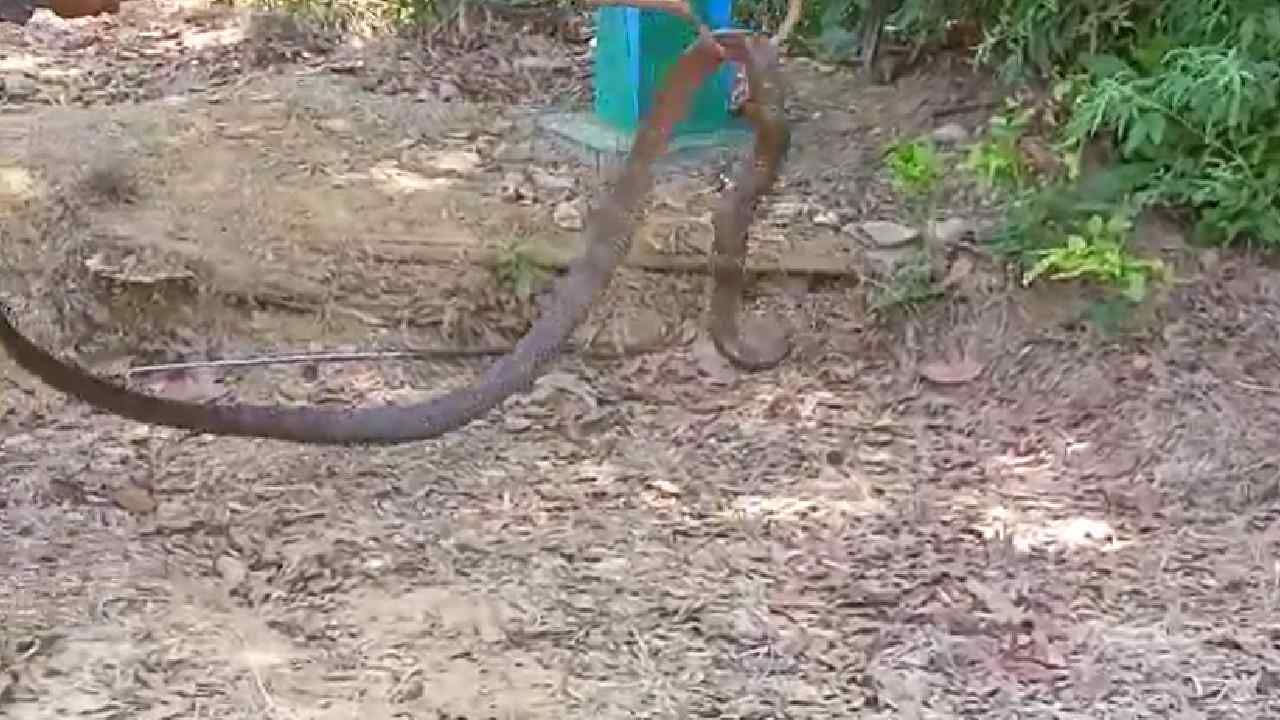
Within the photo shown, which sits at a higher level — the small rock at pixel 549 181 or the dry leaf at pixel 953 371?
the small rock at pixel 549 181

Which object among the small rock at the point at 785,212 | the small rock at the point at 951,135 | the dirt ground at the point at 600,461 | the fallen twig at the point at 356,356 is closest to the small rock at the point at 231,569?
the dirt ground at the point at 600,461

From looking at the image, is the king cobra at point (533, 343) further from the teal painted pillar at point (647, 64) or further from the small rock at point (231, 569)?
the teal painted pillar at point (647, 64)

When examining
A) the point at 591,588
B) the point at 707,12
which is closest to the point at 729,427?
the point at 591,588

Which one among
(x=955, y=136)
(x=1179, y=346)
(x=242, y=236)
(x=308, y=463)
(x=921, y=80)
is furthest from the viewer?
(x=921, y=80)

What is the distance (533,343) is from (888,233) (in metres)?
1.18

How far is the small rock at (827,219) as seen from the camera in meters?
3.99

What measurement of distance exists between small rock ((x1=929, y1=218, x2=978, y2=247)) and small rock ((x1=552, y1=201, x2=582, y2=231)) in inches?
26.0

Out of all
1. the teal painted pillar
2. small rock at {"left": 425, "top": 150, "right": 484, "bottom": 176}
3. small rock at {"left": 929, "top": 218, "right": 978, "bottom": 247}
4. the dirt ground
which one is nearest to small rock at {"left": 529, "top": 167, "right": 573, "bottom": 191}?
the dirt ground

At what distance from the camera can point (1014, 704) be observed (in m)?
2.63

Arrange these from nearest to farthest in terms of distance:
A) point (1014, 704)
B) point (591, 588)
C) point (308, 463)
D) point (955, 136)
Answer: point (1014, 704) → point (591, 588) → point (308, 463) → point (955, 136)

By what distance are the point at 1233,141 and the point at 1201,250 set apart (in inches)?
7.8

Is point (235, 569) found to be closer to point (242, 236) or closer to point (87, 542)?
point (87, 542)

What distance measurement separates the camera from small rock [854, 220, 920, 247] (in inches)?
153

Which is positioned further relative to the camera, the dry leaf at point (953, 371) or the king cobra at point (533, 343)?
the dry leaf at point (953, 371)
